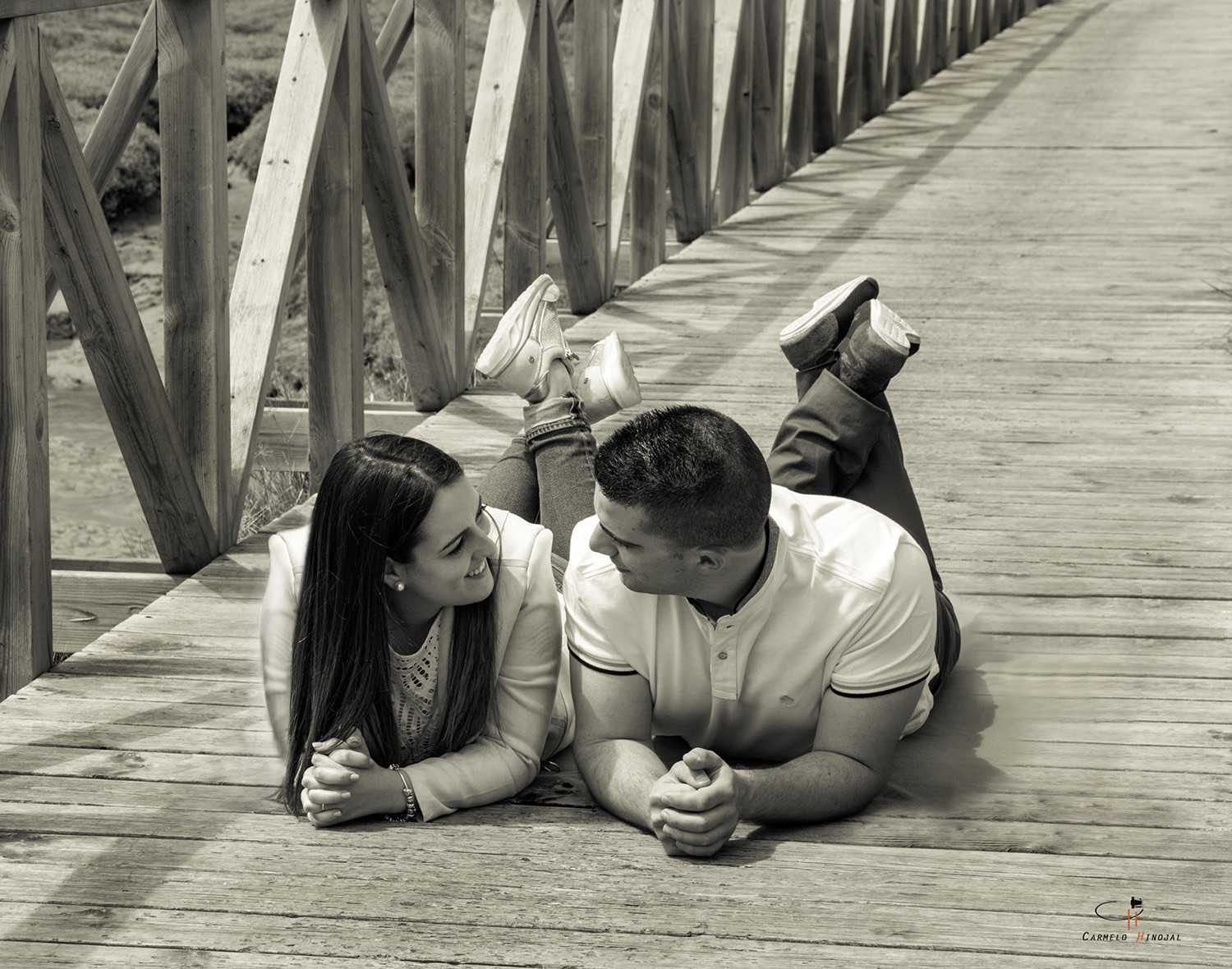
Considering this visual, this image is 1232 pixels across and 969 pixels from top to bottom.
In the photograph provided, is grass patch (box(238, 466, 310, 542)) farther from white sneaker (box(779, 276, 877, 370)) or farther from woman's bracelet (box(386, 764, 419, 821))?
woman's bracelet (box(386, 764, 419, 821))

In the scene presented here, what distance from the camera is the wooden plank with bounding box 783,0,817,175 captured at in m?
8.06

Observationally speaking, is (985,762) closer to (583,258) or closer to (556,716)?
(556,716)

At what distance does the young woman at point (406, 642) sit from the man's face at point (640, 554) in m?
0.20

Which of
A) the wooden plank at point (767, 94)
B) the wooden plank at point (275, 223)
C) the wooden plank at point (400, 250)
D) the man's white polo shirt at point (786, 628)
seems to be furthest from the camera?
the wooden plank at point (767, 94)

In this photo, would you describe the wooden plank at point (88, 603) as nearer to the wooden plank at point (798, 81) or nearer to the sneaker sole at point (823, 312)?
the sneaker sole at point (823, 312)

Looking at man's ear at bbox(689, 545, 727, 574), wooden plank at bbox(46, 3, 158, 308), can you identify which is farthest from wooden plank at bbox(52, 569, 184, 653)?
man's ear at bbox(689, 545, 727, 574)

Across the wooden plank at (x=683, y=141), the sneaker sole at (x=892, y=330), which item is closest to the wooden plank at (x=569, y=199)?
the wooden plank at (x=683, y=141)

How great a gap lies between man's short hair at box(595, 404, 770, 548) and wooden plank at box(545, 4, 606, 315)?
11.1 ft

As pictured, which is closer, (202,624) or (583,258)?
(202,624)

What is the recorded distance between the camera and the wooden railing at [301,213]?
2.64 metres

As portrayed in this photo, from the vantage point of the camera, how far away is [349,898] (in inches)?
74.2

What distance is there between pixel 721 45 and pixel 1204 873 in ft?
18.3

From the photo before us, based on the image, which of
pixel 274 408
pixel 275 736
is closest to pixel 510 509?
pixel 275 736

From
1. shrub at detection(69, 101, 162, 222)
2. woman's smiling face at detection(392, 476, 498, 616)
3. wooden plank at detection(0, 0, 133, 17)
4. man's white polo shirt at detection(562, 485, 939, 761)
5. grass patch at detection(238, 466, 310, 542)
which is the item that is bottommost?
grass patch at detection(238, 466, 310, 542)
